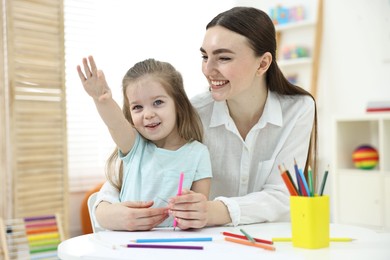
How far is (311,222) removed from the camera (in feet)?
3.29

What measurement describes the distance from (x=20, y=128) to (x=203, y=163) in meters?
2.04

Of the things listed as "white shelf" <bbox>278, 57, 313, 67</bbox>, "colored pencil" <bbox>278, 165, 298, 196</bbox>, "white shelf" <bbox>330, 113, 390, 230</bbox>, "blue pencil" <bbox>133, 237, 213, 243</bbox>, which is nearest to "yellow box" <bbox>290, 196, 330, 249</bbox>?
"colored pencil" <bbox>278, 165, 298, 196</bbox>

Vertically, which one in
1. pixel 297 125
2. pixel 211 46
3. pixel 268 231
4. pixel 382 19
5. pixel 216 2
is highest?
pixel 216 2

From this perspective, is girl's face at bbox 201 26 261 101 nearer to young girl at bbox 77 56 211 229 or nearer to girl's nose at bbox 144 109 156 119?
young girl at bbox 77 56 211 229

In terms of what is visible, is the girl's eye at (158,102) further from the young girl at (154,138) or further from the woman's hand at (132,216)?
the woman's hand at (132,216)

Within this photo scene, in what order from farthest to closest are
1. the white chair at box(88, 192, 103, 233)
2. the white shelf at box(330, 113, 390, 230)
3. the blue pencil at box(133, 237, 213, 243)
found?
Answer: the white shelf at box(330, 113, 390, 230), the white chair at box(88, 192, 103, 233), the blue pencil at box(133, 237, 213, 243)

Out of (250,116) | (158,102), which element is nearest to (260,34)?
(250,116)

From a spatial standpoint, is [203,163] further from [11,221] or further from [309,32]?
[309,32]

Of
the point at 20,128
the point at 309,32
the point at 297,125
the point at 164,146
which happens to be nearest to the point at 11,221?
the point at 20,128

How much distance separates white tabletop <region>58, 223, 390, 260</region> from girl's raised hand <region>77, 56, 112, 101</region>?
0.34m

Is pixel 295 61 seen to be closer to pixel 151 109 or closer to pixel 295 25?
pixel 295 25

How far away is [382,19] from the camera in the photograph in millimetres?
3898

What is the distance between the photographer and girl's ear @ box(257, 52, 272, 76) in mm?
1599

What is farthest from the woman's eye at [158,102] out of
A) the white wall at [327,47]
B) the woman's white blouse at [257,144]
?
the white wall at [327,47]
